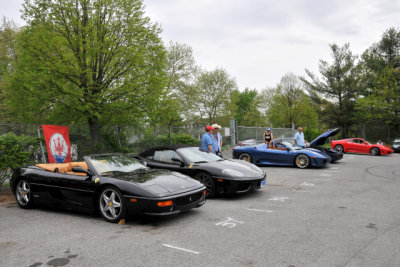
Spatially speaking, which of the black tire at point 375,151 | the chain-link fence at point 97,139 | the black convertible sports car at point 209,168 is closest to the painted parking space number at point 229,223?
the black convertible sports car at point 209,168

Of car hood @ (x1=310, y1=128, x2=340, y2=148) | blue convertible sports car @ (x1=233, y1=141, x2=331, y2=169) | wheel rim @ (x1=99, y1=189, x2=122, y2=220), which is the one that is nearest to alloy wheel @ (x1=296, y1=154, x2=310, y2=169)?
blue convertible sports car @ (x1=233, y1=141, x2=331, y2=169)

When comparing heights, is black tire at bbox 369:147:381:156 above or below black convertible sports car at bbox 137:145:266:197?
below

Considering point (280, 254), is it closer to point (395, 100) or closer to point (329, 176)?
point (329, 176)

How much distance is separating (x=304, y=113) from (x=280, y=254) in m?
41.5

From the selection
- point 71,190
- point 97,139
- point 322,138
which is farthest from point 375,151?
point 71,190

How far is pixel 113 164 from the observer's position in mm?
5984

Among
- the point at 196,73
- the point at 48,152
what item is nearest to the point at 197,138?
the point at 48,152

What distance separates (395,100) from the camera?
31141 mm

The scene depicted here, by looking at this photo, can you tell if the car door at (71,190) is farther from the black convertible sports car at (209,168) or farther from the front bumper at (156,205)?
the black convertible sports car at (209,168)

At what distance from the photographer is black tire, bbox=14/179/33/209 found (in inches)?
244

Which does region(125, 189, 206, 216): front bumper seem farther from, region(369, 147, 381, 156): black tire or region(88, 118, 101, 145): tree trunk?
region(369, 147, 381, 156): black tire

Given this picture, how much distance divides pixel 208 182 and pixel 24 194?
386cm

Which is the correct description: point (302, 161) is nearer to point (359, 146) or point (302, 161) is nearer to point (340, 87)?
point (359, 146)

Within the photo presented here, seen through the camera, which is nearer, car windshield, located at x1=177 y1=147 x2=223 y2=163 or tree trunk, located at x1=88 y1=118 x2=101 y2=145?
car windshield, located at x1=177 y1=147 x2=223 y2=163
